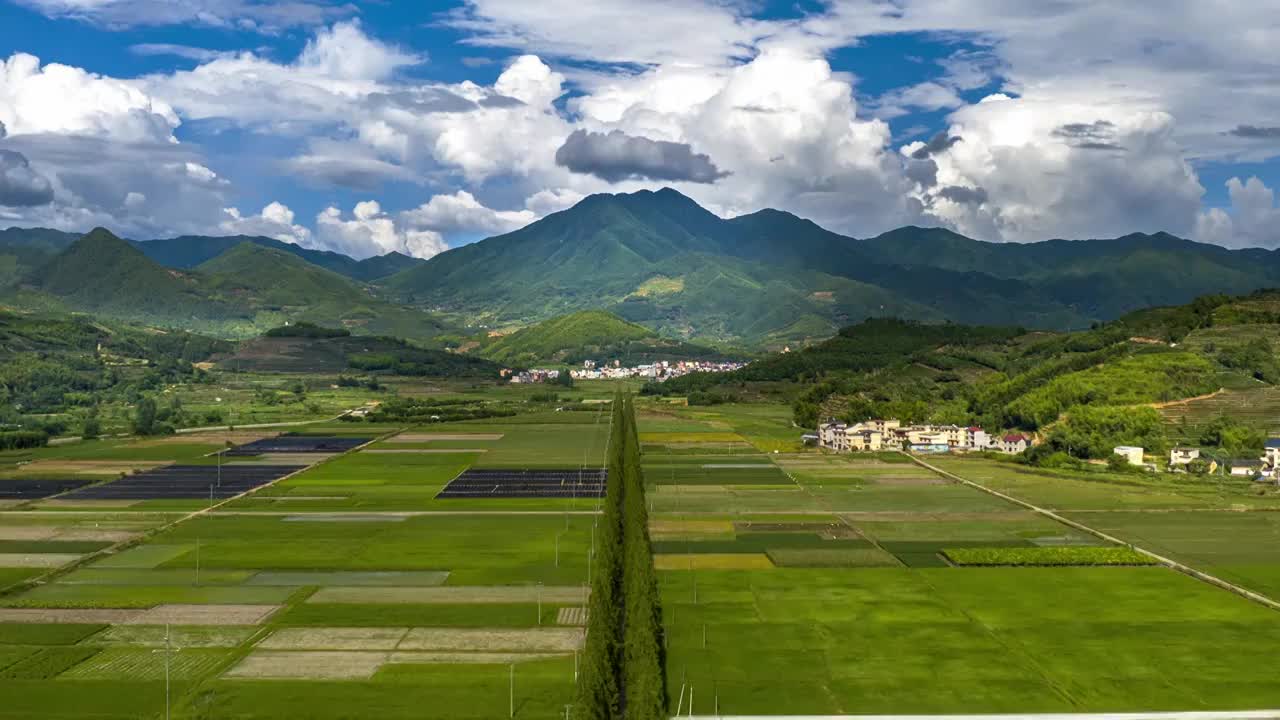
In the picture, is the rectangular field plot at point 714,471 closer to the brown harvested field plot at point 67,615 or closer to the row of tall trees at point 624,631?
the row of tall trees at point 624,631

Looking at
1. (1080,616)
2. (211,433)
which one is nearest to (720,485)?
(1080,616)

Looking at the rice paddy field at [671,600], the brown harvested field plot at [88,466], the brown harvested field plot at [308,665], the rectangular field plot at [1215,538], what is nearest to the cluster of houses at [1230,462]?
the rice paddy field at [671,600]

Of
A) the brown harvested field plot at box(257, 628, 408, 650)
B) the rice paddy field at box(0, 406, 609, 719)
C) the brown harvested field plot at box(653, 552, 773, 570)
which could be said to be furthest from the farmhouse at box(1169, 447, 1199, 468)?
the brown harvested field plot at box(257, 628, 408, 650)

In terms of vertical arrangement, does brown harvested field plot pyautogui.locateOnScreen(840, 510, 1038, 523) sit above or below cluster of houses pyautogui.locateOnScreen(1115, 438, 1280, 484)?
below

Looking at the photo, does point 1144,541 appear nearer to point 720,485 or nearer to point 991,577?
point 991,577

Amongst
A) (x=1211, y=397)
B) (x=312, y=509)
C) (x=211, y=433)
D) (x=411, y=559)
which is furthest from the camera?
(x=211, y=433)

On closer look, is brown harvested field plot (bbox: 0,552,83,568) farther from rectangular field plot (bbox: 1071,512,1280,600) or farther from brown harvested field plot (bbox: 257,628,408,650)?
rectangular field plot (bbox: 1071,512,1280,600)
